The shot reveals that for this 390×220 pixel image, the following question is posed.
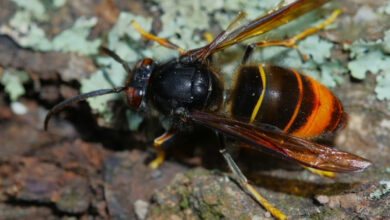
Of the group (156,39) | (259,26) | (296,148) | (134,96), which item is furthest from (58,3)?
(296,148)

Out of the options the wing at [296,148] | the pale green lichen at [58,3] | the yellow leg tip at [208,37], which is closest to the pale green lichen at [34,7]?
the pale green lichen at [58,3]

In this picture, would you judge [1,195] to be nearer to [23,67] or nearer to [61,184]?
[61,184]

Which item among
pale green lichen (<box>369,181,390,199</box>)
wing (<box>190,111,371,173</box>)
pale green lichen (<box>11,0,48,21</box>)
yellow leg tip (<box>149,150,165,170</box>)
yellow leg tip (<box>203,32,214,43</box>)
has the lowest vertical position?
yellow leg tip (<box>149,150,165,170</box>)

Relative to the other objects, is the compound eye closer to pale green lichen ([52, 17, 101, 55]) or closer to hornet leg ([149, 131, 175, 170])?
hornet leg ([149, 131, 175, 170])

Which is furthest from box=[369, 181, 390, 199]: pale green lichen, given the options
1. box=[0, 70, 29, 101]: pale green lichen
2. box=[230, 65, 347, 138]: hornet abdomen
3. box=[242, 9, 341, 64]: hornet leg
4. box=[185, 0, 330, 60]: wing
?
box=[0, 70, 29, 101]: pale green lichen

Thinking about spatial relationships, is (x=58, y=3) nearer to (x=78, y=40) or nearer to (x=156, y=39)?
(x=78, y=40)

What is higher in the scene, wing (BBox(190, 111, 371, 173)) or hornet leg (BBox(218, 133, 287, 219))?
wing (BBox(190, 111, 371, 173))
